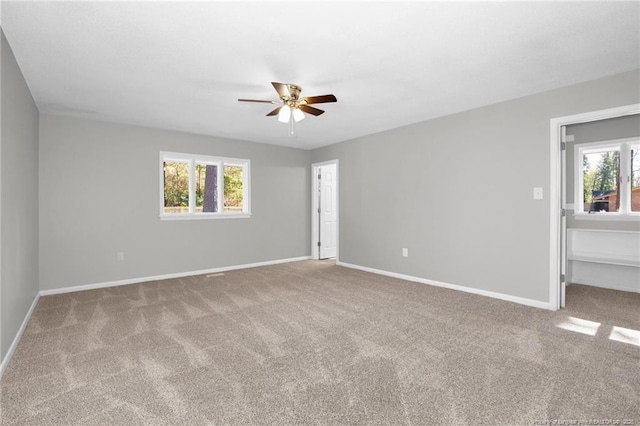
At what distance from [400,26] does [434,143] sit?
8.34ft

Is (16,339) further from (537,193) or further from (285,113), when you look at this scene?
(537,193)

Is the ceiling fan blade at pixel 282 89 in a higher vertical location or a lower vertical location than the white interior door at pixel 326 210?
higher

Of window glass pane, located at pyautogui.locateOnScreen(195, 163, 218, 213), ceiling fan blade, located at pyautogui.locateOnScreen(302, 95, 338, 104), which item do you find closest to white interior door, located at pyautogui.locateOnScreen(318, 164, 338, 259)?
window glass pane, located at pyautogui.locateOnScreen(195, 163, 218, 213)

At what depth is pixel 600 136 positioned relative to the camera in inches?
176

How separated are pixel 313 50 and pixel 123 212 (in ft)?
12.4

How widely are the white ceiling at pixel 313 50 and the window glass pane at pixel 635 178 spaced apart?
7.01ft

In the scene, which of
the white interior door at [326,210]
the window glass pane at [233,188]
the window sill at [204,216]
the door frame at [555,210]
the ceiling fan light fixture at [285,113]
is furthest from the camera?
the white interior door at [326,210]

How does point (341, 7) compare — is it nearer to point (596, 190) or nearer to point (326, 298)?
point (326, 298)

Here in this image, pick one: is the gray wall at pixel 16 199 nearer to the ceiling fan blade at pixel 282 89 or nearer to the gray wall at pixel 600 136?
the ceiling fan blade at pixel 282 89

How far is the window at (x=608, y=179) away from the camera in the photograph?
4.36m

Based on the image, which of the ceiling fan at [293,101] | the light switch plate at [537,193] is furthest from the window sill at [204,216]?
the light switch plate at [537,193]

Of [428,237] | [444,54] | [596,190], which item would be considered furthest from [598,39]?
[596,190]

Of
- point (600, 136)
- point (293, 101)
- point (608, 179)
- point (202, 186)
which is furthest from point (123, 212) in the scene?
point (608, 179)

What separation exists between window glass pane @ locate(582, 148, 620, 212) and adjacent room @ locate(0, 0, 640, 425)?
3 centimetres
